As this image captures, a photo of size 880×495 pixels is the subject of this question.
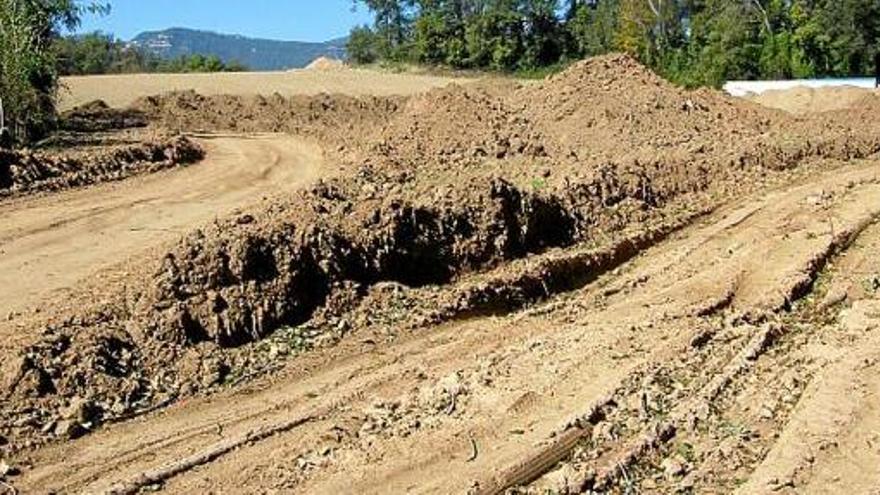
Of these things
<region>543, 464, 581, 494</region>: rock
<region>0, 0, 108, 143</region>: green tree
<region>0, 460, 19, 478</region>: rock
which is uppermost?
<region>0, 0, 108, 143</region>: green tree

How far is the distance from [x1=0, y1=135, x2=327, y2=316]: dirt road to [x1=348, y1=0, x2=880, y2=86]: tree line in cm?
2566

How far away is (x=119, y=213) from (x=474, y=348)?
339 inches

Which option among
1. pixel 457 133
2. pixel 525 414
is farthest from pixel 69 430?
pixel 457 133

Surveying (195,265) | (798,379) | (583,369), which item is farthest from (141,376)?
(798,379)

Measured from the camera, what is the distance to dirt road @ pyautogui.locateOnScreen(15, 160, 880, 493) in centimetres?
751

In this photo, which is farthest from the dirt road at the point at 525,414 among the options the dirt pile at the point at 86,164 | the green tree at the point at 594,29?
the green tree at the point at 594,29

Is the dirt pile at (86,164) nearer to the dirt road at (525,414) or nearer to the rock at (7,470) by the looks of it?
the dirt road at (525,414)

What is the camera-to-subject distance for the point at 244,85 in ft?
165

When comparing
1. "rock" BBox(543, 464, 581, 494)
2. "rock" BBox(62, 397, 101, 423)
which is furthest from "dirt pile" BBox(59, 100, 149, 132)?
"rock" BBox(543, 464, 581, 494)

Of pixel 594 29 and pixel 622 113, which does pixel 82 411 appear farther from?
pixel 594 29

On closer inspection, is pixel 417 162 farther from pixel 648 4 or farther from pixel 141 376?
pixel 648 4

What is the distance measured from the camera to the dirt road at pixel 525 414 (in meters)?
7.51

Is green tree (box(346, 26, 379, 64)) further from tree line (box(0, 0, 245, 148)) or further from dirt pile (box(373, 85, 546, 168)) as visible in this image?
dirt pile (box(373, 85, 546, 168))

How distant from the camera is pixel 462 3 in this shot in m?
72.8
